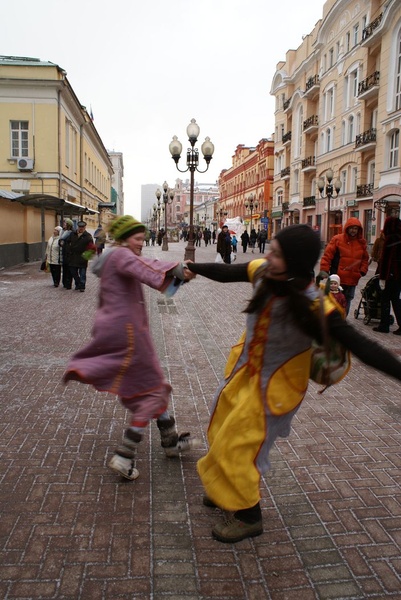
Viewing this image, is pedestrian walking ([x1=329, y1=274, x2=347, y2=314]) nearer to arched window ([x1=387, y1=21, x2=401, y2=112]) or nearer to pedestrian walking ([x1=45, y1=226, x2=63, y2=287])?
pedestrian walking ([x1=45, y1=226, x2=63, y2=287])

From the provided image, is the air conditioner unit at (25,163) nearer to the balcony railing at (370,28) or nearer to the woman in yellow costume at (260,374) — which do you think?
the balcony railing at (370,28)

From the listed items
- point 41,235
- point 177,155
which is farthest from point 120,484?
point 41,235

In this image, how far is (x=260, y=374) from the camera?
102 inches

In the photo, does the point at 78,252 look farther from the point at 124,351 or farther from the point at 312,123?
the point at 312,123

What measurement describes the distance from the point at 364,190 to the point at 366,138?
9.39 feet

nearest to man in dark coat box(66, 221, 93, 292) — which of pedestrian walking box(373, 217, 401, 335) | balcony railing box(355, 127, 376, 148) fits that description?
pedestrian walking box(373, 217, 401, 335)

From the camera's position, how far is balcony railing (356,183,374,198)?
95.6ft

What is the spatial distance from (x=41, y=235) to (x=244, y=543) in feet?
71.1

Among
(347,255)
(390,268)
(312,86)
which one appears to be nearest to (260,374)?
(347,255)

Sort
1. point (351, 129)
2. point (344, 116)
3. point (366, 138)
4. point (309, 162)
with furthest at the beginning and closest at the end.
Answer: point (309, 162) < point (344, 116) < point (351, 129) < point (366, 138)

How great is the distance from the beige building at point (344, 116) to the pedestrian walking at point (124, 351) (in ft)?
71.7

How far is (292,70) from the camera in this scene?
45906 mm

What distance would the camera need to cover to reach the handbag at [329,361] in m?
2.42

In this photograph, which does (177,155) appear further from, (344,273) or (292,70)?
(292,70)
